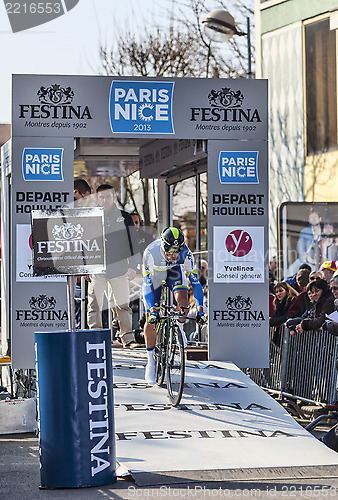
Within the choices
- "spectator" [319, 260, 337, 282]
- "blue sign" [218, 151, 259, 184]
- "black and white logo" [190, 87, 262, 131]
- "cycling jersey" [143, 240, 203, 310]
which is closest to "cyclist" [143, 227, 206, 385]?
"cycling jersey" [143, 240, 203, 310]

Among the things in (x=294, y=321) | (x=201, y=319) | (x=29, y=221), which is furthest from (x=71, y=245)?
(x=294, y=321)

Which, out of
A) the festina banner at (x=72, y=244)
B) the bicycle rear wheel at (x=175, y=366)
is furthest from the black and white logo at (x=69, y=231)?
the bicycle rear wheel at (x=175, y=366)

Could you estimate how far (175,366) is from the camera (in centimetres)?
1015

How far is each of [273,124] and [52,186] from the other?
1509cm

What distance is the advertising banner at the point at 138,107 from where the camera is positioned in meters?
11.6

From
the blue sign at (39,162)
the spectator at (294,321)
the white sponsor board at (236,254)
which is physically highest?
the blue sign at (39,162)

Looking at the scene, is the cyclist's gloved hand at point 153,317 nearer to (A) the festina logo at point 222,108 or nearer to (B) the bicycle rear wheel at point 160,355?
(B) the bicycle rear wheel at point 160,355

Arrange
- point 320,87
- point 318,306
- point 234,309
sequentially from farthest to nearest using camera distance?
1. point 320,87
2. point 234,309
3. point 318,306

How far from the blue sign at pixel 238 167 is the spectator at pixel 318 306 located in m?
1.53

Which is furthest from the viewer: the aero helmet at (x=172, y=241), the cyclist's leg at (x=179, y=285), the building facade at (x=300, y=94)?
the building facade at (x=300, y=94)

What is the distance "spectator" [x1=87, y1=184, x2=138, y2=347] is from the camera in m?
13.2

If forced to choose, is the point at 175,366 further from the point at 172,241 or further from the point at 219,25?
the point at 219,25

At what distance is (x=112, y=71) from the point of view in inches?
1344

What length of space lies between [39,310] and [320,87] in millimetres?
14171
